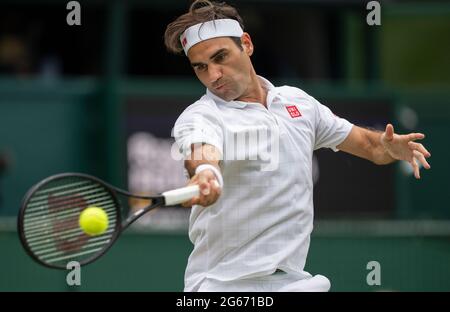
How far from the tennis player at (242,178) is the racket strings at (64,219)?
410mm

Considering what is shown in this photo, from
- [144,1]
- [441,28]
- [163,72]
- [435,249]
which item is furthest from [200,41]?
[441,28]

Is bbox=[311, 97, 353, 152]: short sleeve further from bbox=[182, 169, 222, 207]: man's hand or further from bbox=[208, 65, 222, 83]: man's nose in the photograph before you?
bbox=[182, 169, 222, 207]: man's hand

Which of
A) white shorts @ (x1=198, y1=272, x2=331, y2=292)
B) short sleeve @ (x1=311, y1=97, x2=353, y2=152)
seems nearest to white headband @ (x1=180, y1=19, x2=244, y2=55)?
short sleeve @ (x1=311, y1=97, x2=353, y2=152)

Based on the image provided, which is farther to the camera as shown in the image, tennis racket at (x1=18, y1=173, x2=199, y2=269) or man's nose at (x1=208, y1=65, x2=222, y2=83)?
man's nose at (x1=208, y1=65, x2=222, y2=83)

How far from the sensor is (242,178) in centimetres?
487

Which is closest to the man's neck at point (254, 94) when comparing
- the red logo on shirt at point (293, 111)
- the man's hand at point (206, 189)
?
the red logo on shirt at point (293, 111)

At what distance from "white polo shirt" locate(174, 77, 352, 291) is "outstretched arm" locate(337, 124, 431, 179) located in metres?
0.52

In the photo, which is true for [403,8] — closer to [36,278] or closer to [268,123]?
[36,278]

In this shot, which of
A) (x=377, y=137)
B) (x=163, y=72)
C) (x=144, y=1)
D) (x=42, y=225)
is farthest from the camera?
(x=163, y=72)

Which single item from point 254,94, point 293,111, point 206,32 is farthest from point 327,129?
point 206,32

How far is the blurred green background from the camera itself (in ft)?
26.6

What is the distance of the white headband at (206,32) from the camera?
4973 millimetres
